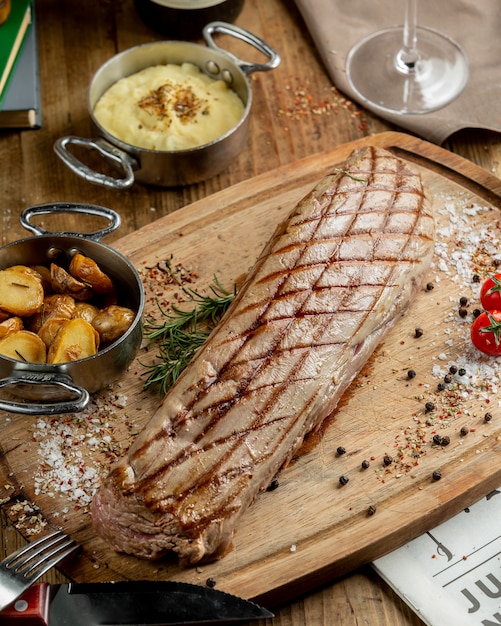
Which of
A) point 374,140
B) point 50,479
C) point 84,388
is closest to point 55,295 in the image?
point 84,388

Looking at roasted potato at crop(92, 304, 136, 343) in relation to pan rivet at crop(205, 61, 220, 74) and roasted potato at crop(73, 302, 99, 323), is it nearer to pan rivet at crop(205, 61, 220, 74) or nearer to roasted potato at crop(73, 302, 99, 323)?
roasted potato at crop(73, 302, 99, 323)

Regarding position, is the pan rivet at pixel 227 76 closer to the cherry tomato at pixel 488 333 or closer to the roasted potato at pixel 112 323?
the roasted potato at pixel 112 323

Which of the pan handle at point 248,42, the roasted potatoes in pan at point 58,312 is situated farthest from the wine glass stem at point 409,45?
the roasted potatoes in pan at point 58,312

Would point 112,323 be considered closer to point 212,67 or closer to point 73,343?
point 73,343

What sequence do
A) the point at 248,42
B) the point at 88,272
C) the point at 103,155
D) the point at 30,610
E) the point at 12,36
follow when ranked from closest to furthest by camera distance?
the point at 30,610 < the point at 88,272 < the point at 103,155 < the point at 248,42 < the point at 12,36

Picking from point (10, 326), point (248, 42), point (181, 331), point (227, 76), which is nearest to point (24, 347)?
point (10, 326)

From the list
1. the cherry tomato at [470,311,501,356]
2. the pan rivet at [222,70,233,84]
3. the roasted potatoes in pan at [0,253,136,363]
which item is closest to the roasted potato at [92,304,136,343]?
the roasted potatoes in pan at [0,253,136,363]
